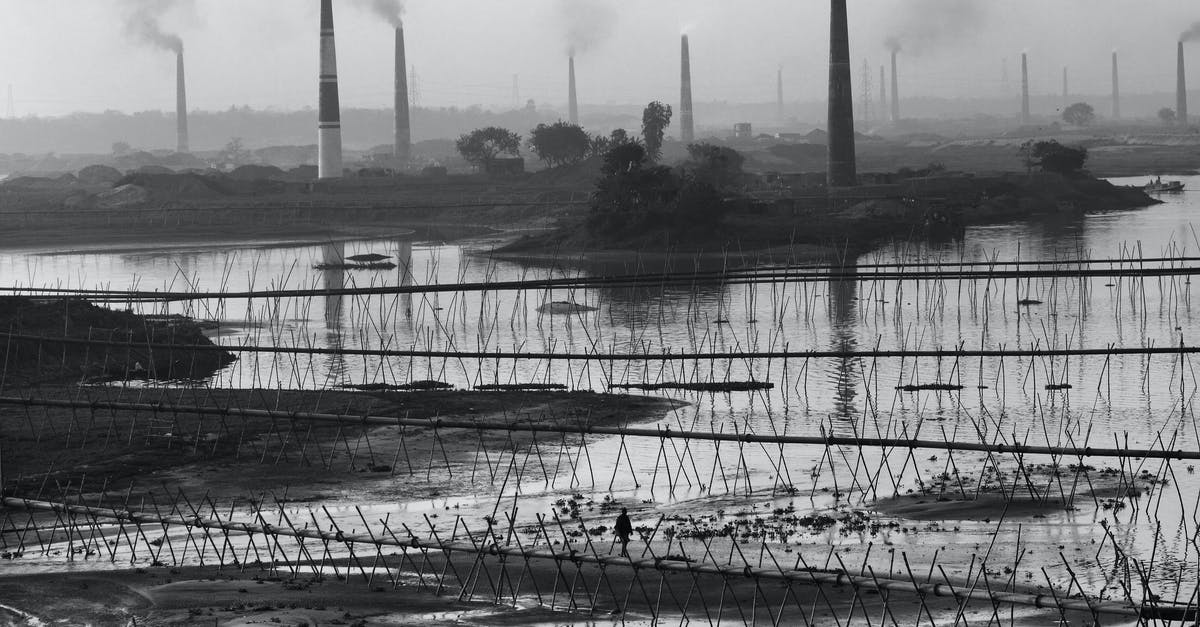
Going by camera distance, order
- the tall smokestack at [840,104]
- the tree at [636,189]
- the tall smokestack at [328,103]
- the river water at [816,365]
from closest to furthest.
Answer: the river water at [816,365] → the tree at [636,189] → the tall smokestack at [840,104] → the tall smokestack at [328,103]

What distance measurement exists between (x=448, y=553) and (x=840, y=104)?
52171 mm

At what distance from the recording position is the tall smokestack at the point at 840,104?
6012 centimetres

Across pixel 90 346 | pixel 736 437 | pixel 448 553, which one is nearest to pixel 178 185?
pixel 90 346

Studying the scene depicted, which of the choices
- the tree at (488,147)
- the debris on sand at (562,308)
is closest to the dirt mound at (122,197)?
the tree at (488,147)

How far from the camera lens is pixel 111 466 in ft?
58.8

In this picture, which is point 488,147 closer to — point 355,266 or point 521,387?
point 355,266

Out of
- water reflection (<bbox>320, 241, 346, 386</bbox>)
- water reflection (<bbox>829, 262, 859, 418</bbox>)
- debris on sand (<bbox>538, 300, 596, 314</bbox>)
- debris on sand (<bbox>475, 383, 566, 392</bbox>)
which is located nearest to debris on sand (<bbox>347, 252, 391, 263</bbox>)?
water reflection (<bbox>320, 241, 346, 386</bbox>)

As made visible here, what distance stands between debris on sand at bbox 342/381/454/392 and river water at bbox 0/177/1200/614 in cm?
48

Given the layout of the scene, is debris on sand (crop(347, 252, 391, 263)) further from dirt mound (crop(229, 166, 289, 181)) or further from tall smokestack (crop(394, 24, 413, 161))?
tall smokestack (crop(394, 24, 413, 161))

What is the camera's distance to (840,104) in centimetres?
6253

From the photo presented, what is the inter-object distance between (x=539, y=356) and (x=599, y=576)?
31.5ft

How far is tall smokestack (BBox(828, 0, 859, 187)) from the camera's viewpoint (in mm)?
60125

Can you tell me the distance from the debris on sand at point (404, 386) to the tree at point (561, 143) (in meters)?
64.8

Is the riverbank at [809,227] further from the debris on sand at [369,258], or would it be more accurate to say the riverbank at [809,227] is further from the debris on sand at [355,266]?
the debris on sand at [355,266]
